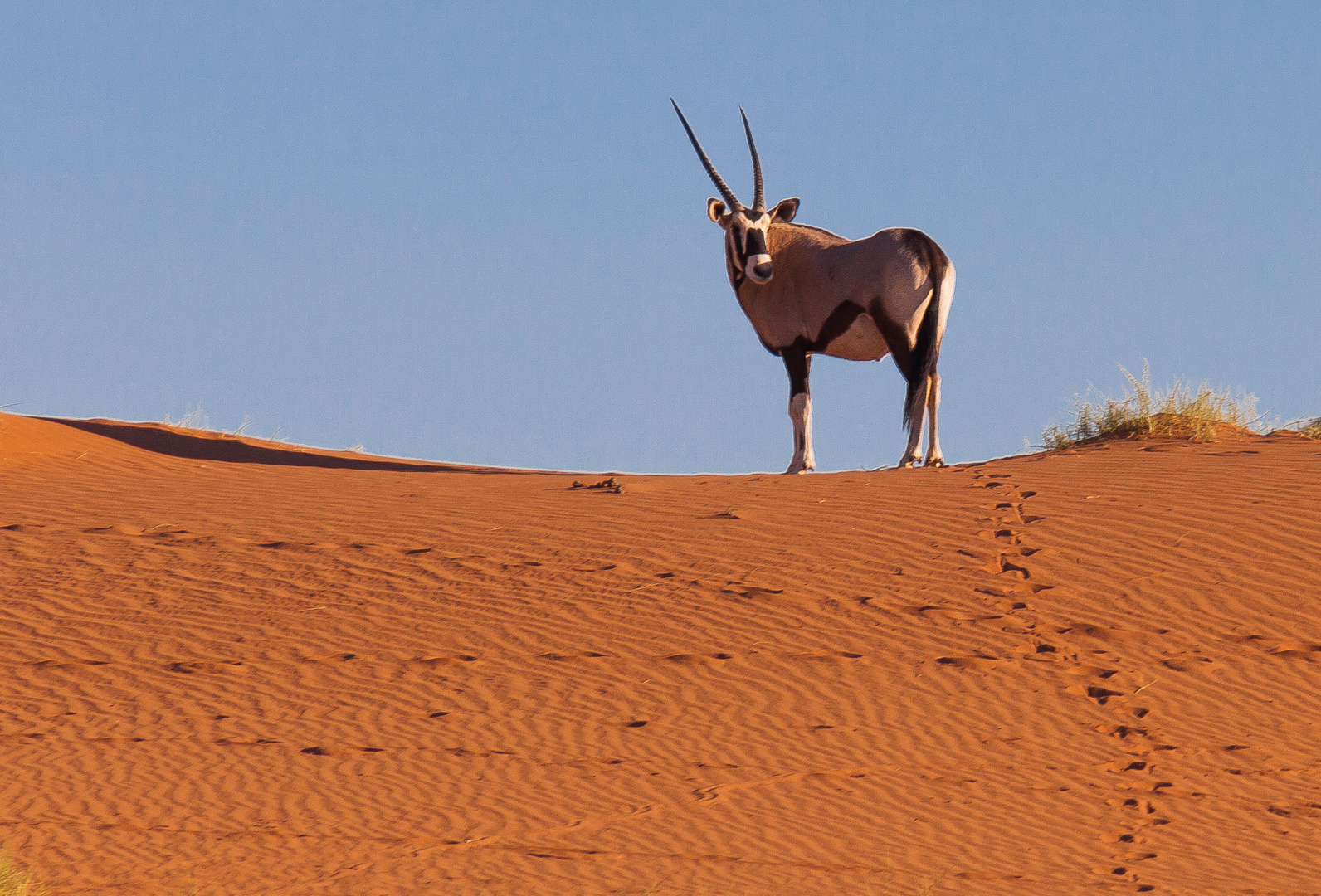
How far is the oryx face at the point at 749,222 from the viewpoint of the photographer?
12.1 m

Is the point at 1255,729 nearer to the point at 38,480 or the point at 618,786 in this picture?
the point at 618,786

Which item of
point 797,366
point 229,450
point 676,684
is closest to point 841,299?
point 797,366

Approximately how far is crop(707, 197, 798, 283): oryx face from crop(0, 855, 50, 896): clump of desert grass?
324 inches

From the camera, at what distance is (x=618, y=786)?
6.07 m

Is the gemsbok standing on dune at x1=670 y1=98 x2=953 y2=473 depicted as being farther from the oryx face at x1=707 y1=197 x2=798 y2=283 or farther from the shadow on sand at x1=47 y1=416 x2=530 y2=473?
the shadow on sand at x1=47 y1=416 x2=530 y2=473

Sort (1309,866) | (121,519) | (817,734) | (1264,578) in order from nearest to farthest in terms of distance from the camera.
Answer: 1. (1309,866)
2. (817,734)
3. (1264,578)
4. (121,519)

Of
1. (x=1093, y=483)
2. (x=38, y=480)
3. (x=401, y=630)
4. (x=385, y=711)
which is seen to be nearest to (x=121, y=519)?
(x=38, y=480)

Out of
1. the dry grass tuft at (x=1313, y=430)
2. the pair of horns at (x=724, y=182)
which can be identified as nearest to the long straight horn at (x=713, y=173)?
the pair of horns at (x=724, y=182)

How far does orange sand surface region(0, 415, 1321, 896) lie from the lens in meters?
5.41

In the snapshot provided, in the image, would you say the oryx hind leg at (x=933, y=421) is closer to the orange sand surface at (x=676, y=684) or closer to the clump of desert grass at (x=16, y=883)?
the orange sand surface at (x=676, y=684)

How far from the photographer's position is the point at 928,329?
11.8 meters

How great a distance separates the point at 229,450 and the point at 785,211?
5.66 meters

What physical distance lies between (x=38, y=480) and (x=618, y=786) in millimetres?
7178

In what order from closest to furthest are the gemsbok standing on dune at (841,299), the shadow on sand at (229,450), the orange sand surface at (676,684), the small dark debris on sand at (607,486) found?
the orange sand surface at (676,684) < the small dark debris on sand at (607,486) < the gemsbok standing on dune at (841,299) < the shadow on sand at (229,450)
